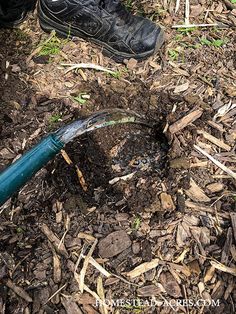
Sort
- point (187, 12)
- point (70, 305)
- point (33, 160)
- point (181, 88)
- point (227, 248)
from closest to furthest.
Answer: point (33, 160), point (70, 305), point (227, 248), point (181, 88), point (187, 12)

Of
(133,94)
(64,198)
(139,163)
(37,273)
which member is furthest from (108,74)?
(37,273)

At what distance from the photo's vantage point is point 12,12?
8.07ft

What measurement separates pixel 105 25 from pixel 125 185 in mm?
949

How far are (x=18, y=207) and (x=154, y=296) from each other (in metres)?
0.65

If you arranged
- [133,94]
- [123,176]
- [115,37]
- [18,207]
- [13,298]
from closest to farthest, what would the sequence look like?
[13,298], [18,207], [123,176], [133,94], [115,37]

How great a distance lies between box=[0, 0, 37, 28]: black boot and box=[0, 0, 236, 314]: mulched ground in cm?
5

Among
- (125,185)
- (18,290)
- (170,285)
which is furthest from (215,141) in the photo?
(18,290)

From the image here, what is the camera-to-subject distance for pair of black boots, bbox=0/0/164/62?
2355 mm

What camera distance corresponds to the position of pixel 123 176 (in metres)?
1.97

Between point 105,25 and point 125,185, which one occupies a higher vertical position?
point 105,25

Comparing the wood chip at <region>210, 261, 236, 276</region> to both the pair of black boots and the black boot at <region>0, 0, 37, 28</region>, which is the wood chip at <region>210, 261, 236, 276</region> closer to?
the pair of black boots

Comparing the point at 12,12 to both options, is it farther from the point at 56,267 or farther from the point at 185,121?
the point at 56,267

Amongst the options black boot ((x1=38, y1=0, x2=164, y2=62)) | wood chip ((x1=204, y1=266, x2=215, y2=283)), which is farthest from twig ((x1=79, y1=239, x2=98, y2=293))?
black boot ((x1=38, y1=0, x2=164, y2=62))

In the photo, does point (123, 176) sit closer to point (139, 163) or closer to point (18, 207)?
point (139, 163)
